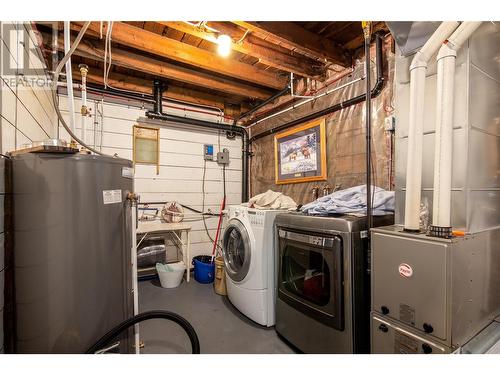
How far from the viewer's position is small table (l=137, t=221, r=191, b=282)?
2977 millimetres

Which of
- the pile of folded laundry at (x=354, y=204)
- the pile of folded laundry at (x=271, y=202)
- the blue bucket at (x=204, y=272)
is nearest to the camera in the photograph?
the pile of folded laundry at (x=354, y=204)

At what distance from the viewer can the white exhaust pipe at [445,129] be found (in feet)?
3.62

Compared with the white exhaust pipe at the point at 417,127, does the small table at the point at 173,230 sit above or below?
below

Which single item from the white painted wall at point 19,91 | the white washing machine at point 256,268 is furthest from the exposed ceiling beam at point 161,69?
the white washing machine at point 256,268

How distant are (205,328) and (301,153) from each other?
6.93 ft

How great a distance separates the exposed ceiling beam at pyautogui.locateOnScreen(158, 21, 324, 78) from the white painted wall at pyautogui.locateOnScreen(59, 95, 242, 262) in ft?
5.30

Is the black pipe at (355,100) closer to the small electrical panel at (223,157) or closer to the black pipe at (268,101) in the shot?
the black pipe at (268,101)

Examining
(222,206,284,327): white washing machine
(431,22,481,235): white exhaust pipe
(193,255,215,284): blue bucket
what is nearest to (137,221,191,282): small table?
(193,255,215,284): blue bucket

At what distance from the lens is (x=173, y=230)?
323 cm

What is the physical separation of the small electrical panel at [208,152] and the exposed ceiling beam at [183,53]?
4.36 ft

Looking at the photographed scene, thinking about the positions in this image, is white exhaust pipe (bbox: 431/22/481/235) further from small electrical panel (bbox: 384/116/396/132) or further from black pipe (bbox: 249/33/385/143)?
black pipe (bbox: 249/33/385/143)

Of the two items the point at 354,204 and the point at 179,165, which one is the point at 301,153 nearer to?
the point at 354,204

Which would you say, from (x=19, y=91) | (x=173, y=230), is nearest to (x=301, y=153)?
(x=173, y=230)
